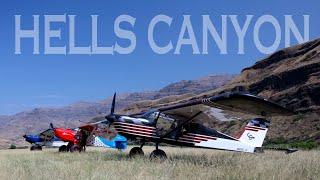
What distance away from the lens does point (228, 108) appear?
53.6 ft

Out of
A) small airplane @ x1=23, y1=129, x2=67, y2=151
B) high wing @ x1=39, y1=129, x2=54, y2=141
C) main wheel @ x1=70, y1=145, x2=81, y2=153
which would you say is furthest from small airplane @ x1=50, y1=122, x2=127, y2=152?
high wing @ x1=39, y1=129, x2=54, y2=141

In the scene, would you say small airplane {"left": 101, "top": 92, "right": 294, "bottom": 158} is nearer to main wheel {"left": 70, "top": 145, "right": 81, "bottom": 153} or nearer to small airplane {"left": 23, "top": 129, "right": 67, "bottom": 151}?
main wheel {"left": 70, "top": 145, "right": 81, "bottom": 153}

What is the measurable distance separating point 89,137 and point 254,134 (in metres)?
9.17

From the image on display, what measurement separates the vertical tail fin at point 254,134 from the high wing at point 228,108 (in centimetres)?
409

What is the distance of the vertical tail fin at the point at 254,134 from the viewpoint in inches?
867

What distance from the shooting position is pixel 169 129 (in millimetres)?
18297

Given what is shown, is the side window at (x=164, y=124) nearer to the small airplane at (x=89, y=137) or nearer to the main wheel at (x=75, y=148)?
the small airplane at (x=89, y=137)

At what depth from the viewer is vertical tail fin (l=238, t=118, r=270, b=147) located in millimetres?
22022

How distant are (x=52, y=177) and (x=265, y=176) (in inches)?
157

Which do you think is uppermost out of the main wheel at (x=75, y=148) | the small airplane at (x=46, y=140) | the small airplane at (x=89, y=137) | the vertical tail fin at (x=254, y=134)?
the vertical tail fin at (x=254, y=134)

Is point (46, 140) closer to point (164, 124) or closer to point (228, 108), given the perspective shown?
point (164, 124)

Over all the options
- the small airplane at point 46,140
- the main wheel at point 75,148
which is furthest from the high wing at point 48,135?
the main wheel at point 75,148

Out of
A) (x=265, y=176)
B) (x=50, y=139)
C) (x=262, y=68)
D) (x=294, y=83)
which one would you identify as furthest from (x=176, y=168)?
(x=262, y=68)

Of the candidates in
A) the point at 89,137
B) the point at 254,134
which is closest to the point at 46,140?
the point at 89,137
